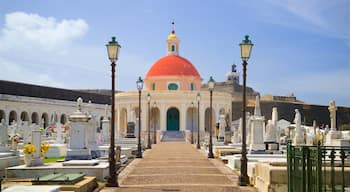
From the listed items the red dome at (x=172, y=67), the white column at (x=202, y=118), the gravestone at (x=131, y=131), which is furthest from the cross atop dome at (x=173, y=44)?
the gravestone at (x=131, y=131)

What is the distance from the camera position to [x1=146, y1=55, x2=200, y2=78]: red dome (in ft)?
222

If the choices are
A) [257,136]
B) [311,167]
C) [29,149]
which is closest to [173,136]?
[257,136]

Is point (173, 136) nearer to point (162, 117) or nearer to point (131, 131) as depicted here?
point (162, 117)

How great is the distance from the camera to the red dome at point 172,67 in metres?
67.7

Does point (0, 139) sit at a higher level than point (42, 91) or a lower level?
lower

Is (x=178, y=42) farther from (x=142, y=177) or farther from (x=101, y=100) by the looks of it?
(x=142, y=177)

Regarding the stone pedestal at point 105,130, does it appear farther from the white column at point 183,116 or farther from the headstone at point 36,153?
the white column at point 183,116

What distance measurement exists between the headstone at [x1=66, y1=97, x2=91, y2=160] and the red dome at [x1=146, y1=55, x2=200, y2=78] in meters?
46.3

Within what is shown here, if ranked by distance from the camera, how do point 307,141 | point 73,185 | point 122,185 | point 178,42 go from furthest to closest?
point 178,42, point 307,141, point 122,185, point 73,185

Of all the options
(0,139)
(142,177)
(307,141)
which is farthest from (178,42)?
(142,177)

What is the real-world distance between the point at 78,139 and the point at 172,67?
47.6 meters

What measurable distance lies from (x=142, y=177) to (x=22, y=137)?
1876cm

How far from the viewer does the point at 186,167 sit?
22125 millimetres

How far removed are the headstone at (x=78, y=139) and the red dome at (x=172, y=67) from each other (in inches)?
1821
